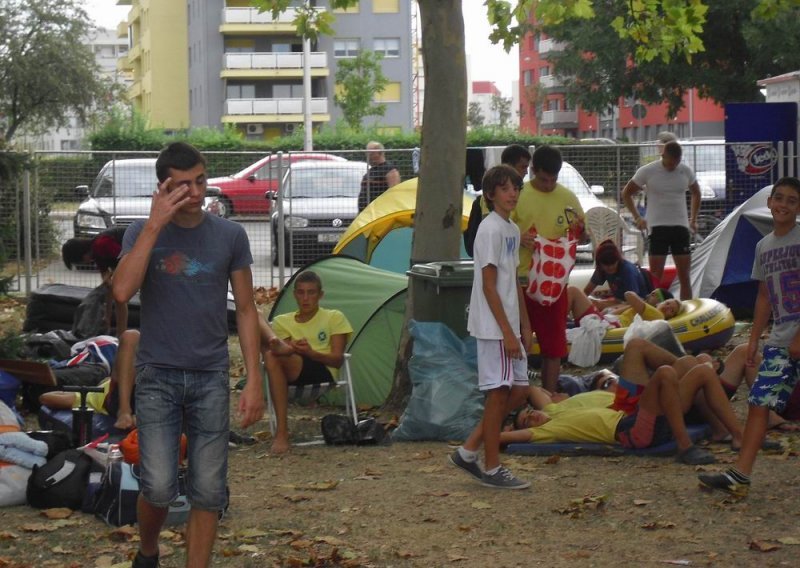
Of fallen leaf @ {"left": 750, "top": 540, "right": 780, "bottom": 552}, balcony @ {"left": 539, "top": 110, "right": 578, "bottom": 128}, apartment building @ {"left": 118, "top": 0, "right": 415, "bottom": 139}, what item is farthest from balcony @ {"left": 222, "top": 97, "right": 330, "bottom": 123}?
fallen leaf @ {"left": 750, "top": 540, "right": 780, "bottom": 552}

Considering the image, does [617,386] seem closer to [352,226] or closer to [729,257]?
[729,257]

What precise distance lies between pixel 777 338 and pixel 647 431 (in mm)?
1430

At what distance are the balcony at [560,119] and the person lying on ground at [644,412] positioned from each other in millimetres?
97618

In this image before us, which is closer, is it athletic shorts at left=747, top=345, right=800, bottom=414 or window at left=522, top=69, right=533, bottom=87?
athletic shorts at left=747, top=345, right=800, bottom=414

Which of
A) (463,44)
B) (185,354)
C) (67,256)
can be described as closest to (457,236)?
(463,44)

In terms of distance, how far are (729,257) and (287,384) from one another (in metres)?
6.51

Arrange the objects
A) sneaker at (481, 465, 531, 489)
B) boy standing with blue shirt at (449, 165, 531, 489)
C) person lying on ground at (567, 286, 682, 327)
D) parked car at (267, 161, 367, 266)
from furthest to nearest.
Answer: parked car at (267, 161, 367, 266)
person lying on ground at (567, 286, 682, 327)
sneaker at (481, 465, 531, 489)
boy standing with blue shirt at (449, 165, 531, 489)

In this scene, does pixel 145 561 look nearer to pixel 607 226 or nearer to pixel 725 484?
pixel 725 484

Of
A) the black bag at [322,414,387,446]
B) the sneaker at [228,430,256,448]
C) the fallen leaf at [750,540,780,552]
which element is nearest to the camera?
the fallen leaf at [750,540,780,552]

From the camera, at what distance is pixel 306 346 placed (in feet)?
30.4

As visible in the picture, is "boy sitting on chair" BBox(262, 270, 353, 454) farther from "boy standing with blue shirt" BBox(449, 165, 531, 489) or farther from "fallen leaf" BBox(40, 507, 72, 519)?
"fallen leaf" BBox(40, 507, 72, 519)

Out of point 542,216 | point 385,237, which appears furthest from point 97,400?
point 385,237

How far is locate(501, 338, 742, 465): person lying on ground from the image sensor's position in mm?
8016

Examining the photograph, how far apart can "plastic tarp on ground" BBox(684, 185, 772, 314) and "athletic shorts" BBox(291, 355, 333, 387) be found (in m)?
5.96
